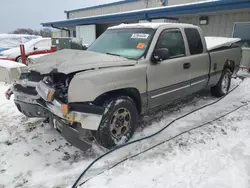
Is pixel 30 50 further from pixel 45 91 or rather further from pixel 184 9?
pixel 45 91

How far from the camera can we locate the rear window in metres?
4.48

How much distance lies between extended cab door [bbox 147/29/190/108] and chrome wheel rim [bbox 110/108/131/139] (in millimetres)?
575

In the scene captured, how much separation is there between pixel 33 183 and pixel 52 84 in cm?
128

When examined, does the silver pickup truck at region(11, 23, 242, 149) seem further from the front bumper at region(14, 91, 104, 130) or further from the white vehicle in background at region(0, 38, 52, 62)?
the white vehicle in background at region(0, 38, 52, 62)

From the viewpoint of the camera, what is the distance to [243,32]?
10328mm

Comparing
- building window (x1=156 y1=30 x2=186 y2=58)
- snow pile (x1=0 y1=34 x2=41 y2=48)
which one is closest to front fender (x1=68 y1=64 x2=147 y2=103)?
building window (x1=156 y1=30 x2=186 y2=58)

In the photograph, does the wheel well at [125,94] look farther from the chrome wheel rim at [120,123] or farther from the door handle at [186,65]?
the door handle at [186,65]

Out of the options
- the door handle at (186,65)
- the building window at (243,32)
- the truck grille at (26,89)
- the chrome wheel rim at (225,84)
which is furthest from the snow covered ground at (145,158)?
the building window at (243,32)

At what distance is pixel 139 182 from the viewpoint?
8.39ft

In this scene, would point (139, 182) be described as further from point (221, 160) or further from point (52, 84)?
point (52, 84)

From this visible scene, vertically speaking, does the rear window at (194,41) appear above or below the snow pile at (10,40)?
above

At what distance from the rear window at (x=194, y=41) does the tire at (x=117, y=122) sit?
82.1 inches

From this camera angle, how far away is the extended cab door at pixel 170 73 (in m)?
3.62

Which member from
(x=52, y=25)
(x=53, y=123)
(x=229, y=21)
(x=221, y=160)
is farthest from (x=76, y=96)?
(x=52, y=25)
